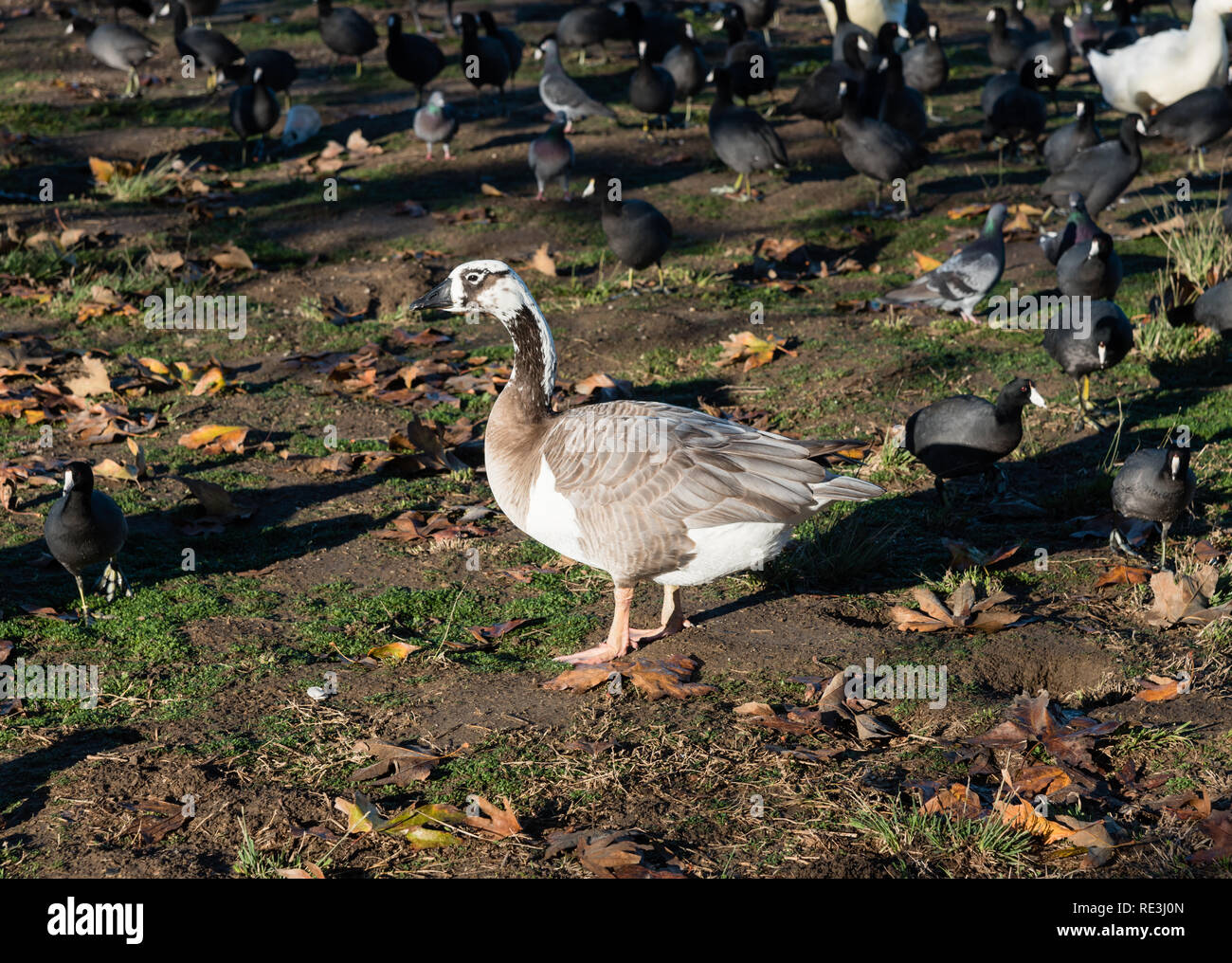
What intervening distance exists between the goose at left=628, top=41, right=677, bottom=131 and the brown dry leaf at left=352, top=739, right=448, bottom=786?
12.5 metres

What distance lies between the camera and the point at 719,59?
19.7 metres

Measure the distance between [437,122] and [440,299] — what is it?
29.9 ft

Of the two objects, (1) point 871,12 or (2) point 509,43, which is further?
(1) point 871,12

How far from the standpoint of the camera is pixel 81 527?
612 cm

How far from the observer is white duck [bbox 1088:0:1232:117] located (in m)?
15.2

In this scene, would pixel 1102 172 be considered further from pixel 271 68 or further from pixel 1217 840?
pixel 271 68

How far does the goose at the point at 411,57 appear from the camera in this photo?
16.6 meters

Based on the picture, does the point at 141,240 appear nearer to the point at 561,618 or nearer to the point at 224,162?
the point at 224,162

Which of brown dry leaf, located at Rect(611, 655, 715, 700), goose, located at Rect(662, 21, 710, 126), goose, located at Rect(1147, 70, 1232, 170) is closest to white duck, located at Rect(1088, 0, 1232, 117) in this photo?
goose, located at Rect(1147, 70, 1232, 170)

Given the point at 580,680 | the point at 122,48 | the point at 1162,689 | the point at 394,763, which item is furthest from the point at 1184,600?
the point at 122,48

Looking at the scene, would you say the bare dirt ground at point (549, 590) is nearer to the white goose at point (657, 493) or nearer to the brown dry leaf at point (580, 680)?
the brown dry leaf at point (580, 680)

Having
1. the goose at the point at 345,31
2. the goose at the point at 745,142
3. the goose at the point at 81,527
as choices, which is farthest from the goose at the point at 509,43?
the goose at the point at 81,527

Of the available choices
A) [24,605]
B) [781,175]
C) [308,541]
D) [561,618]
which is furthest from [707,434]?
[781,175]

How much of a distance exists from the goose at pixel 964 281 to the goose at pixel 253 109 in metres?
8.99
